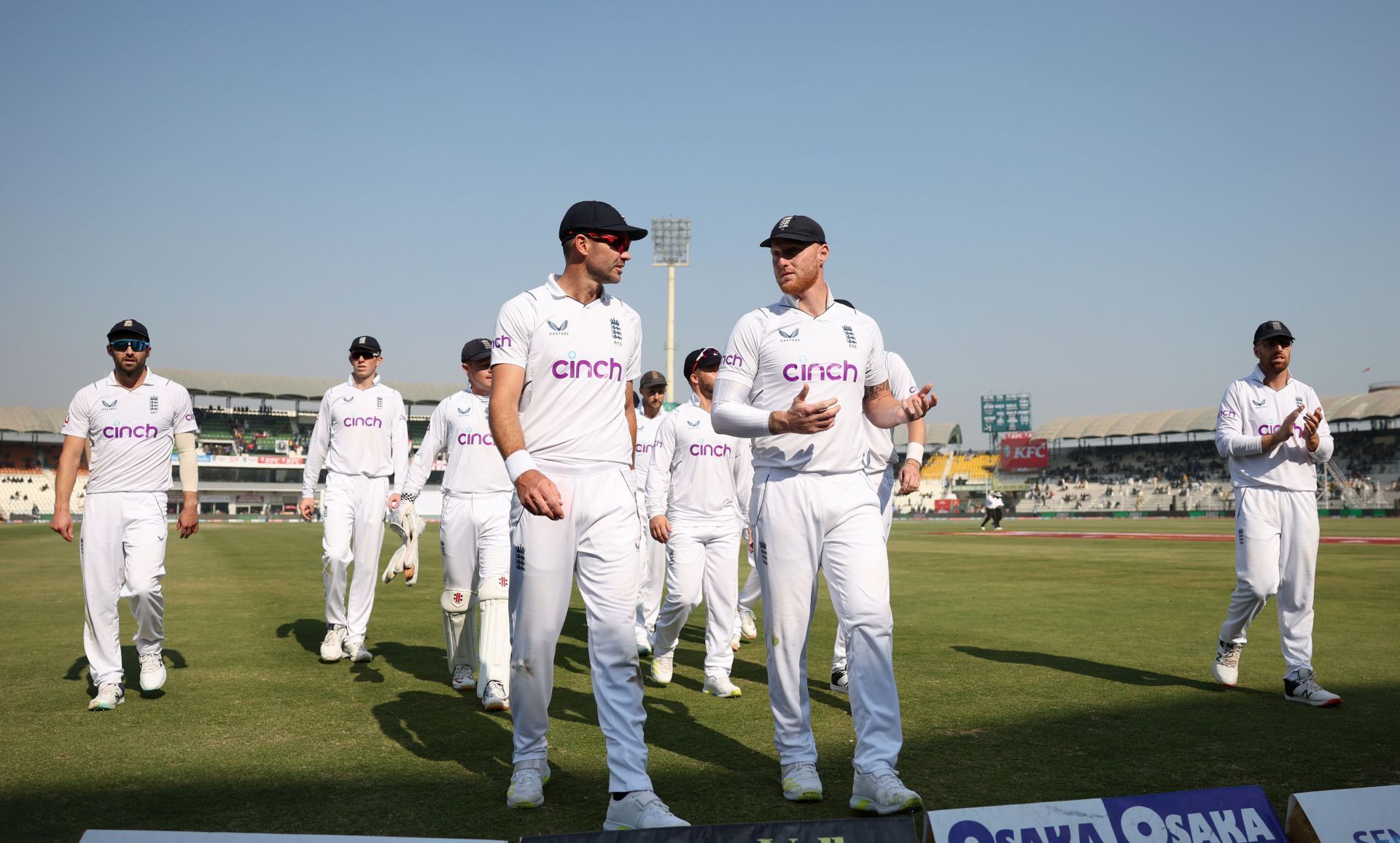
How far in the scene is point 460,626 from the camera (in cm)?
788

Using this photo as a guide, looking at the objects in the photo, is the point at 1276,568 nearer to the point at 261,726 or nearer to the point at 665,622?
the point at 665,622

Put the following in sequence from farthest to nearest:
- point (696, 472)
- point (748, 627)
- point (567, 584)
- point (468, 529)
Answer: point (748, 627) → point (696, 472) → point (468, 529) → point (567, 584)

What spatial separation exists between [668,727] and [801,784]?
1802 mm

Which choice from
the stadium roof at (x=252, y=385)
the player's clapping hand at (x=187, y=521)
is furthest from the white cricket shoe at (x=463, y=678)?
the stadium roof at (x=252, y=385)

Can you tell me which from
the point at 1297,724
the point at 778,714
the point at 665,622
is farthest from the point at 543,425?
the point at 1297,724

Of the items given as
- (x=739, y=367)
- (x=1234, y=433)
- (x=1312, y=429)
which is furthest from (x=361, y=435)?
(x=1312, y=429)

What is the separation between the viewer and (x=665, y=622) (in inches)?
313

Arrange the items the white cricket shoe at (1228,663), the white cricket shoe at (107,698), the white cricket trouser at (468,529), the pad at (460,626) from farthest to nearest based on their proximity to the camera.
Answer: the pad at (460,626)
the white cricket trouser at (468,529)
the white cricket shoe at (1228,663)
the white cricket shoe at (107,698)

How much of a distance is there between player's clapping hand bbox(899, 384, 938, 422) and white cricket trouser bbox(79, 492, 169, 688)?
539 cm

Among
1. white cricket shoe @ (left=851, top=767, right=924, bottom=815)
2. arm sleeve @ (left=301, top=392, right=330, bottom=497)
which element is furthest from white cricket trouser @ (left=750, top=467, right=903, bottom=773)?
arm sleeve @ (left=301, top=392, right=330, bottom=497)

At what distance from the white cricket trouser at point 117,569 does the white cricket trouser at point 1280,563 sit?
774 centimetres

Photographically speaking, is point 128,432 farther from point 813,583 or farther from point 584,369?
point 813,583

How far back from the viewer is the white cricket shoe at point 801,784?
4469 millimetres

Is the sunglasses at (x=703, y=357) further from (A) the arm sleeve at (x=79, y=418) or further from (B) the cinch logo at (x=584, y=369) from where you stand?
(A) the arm sleeve at (x=79, y=418)
